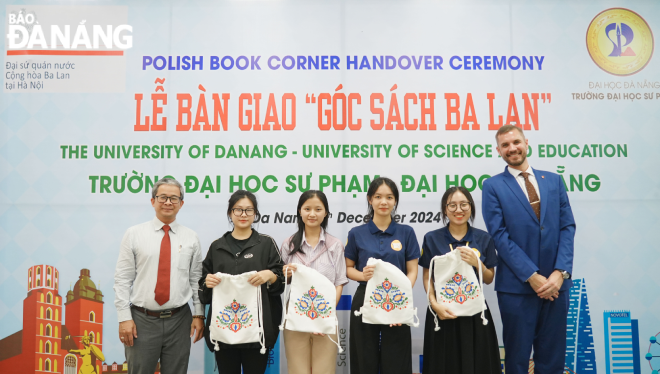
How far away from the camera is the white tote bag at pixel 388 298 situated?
8.64 ft

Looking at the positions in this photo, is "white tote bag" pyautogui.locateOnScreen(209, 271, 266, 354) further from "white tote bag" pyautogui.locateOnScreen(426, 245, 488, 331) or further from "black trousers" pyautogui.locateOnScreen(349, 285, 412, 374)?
"white tote bag" pyautogui.locateOnScreen(426, 245, 488, 331)

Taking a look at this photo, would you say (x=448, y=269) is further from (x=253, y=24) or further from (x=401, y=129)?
(x=253, y=24)

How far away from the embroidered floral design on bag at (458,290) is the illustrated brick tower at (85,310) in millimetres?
2804

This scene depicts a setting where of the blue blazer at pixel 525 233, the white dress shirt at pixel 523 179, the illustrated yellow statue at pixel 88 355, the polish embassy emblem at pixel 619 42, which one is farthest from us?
the polish embassy emblem at pixel 619 42

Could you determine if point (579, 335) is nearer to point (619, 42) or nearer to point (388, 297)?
point (388, 297)

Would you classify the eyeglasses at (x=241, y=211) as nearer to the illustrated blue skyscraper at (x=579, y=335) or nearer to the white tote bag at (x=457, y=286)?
the white tote bag at (x=457, y=286)

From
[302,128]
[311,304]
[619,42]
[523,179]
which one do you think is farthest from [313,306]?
[619,42]

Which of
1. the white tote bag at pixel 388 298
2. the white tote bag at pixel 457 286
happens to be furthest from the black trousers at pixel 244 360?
the white tote bag at pixel 457 286

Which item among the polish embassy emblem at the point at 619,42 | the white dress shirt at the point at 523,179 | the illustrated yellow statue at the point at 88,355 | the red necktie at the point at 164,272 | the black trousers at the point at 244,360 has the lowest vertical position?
the illustrated yellow statue at the point at 88,355

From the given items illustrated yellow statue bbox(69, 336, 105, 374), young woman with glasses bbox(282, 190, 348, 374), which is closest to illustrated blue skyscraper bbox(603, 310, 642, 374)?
young woman with glasses bbox(282, 190, 348, 374)

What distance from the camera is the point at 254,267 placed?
2.71 metres

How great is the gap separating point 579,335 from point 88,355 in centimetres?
408

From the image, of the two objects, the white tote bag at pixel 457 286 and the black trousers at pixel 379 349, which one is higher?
the white tote bag at pixel 457 286

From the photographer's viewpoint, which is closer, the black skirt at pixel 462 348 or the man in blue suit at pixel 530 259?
the black skirt at pixel 462 348
